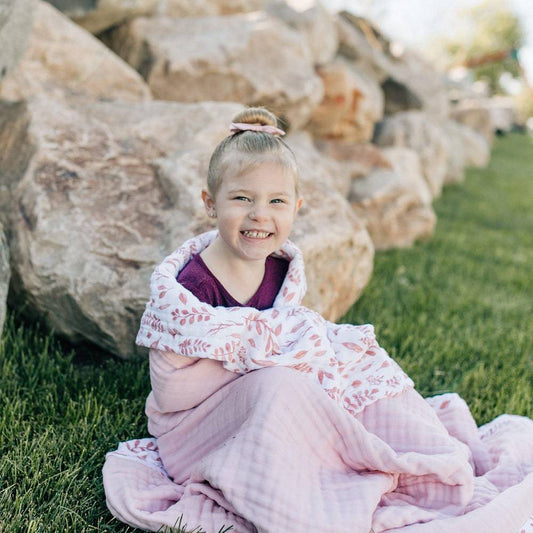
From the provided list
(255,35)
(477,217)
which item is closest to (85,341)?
(255,35)

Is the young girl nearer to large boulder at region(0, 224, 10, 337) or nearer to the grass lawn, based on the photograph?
the grass lawn

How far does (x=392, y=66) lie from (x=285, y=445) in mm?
7333

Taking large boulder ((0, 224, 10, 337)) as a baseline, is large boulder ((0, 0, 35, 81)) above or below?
above

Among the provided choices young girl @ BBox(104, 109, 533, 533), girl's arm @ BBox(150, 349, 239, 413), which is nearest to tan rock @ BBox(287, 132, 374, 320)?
young girl @ BBox(104, 109, 533, 533)

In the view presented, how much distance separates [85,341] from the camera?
9.55ft

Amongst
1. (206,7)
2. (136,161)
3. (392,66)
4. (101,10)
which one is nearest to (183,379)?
(136,161)

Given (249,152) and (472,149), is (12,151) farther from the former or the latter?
(472,149)

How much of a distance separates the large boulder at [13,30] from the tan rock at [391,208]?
2.93m

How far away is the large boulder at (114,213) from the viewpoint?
2.72 m

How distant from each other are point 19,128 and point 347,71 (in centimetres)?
400

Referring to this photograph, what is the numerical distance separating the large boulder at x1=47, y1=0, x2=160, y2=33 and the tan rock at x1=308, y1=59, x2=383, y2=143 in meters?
2.11

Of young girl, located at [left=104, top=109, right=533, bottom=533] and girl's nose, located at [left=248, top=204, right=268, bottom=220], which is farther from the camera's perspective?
girl's nose, located at [left=248, top=204, right=268, bottom=220]

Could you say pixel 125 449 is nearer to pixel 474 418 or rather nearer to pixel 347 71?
pixel 474 418

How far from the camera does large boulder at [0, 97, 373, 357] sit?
8.93 ft
